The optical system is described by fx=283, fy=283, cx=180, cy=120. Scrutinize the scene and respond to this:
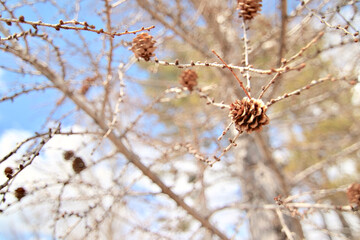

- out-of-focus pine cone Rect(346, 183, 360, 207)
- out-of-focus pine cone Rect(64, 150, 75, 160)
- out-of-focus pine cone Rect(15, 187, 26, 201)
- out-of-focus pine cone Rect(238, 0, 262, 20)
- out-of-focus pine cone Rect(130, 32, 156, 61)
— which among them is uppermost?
out-of-focus pine cone Rect(238, 0, 262, 20)

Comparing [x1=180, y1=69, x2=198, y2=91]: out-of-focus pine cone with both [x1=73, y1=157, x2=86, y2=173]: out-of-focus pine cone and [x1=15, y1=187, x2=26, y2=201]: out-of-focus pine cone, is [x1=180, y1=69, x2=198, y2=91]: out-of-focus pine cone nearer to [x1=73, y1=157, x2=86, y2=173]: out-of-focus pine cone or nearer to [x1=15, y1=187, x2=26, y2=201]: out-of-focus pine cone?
[x1=73, y1=157, x2=86, y2=173]: out-of-focus pine cone

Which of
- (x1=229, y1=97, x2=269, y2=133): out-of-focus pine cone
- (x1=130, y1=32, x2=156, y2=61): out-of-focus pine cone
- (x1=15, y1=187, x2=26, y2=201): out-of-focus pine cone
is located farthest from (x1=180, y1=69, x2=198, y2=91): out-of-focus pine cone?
(x1=15, y1=187, x2=26, y2=201): out-of-focus pine cone

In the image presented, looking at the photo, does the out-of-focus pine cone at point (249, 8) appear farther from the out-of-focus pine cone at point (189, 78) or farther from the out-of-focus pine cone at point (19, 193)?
the out-of-focus pine cone at point (19, 193)

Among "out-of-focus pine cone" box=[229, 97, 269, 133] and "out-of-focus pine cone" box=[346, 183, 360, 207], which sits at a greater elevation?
"out-of-focus pine cone" box=[346, 183, 360, 207]

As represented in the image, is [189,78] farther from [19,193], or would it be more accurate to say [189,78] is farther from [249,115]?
[19,193]

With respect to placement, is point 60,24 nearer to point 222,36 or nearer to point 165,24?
point 165,24

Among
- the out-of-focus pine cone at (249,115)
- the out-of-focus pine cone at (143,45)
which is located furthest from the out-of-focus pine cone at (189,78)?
the out-of-focus pine cone at (249,115)

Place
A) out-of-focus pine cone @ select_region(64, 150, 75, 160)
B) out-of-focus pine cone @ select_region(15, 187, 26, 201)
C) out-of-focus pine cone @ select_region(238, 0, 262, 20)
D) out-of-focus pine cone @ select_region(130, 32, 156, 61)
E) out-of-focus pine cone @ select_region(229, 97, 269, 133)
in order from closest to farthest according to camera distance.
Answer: out-of-focus pine cone @ select_region(229, 97, 269, 133)
out-of-focus pine cone @ select_region(130, 32, 156, 61)
out-of-focus pine cone @ select_region(15, 187, 26, 201)
out-of-focus pine cone @ select_region(238, 0, 262, 20)
out-of-focus pine cone @ select_region(64, 150, 75, 160)

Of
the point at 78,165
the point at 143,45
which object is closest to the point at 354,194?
the point at 143,45
